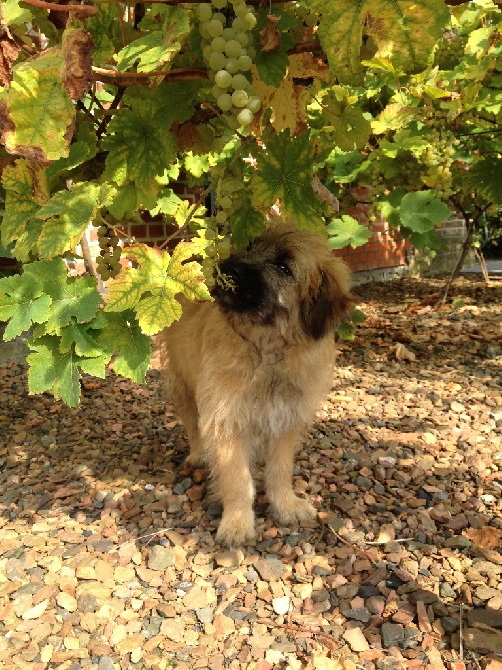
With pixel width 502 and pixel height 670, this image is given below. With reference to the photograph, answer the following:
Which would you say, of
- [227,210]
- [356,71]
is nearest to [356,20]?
[356,71]

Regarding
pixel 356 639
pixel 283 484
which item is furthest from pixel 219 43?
pixel 283 484

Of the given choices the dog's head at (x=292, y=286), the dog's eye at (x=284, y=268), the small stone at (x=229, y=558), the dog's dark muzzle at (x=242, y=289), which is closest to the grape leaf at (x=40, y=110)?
the dog's dark muzzle at (x=242, y=289)

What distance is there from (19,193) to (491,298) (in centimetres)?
710

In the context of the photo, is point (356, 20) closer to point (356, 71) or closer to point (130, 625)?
point (356, 71)

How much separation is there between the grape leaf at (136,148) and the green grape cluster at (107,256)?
0.16 meters

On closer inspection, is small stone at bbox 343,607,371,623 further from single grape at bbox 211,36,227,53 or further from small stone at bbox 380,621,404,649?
single grape at bbox 211,36,227,53

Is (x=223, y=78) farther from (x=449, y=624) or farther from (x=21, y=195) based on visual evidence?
(x=449, y=624)

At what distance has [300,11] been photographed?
1.53 meters

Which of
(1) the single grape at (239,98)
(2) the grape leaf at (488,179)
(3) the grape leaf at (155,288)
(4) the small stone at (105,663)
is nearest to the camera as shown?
(1) the single grape at (239,98)

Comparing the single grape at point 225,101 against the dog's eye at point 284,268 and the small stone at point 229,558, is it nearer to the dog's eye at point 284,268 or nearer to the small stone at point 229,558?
the dog's eye at point 284,268

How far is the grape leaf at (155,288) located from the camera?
4.68 feet

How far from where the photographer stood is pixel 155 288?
58.2 inches

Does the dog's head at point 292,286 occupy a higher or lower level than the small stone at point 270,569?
higher

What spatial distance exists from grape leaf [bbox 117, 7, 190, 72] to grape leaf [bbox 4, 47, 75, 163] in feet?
0.47
